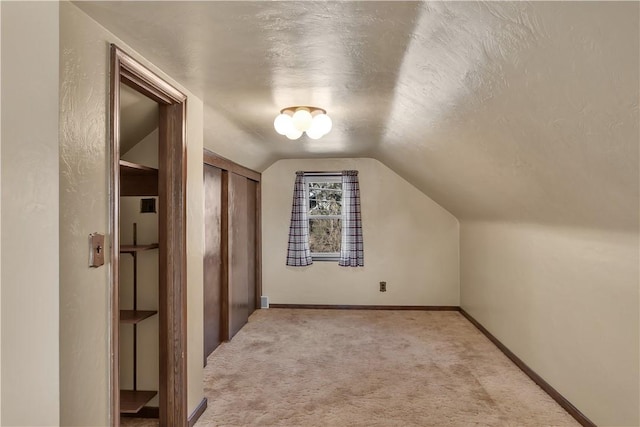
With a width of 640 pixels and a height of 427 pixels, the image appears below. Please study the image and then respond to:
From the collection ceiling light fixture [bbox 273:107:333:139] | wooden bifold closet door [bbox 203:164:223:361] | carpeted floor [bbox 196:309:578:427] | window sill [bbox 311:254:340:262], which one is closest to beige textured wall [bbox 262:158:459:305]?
window sill [bbox 311:254:340:262]

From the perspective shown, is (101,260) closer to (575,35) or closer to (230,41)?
(230,41)

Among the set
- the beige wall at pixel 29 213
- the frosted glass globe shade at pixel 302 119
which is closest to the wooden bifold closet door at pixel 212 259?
the frosted glass globe shade at pixel 302 119

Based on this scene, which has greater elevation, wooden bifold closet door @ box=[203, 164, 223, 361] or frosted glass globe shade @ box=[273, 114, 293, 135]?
frosted glass globe shade @ box=[273, 114, 293, 135]

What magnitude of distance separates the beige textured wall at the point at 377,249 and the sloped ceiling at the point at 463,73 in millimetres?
2343

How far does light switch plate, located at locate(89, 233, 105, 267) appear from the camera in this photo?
149 cm

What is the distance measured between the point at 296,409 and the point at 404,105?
2.04 m

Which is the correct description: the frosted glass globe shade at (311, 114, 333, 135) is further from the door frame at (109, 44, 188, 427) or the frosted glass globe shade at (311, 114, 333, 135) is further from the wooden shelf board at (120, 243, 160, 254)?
the wooden shelf board at (120, 243, 160, 254)

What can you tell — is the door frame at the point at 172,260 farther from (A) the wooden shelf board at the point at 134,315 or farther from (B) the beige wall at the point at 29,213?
(B) the beige wall at the point at 29,213

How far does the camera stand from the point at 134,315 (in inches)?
93.2

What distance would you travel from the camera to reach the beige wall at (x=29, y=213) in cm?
88

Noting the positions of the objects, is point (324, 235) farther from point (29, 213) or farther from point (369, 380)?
point (29, 213)

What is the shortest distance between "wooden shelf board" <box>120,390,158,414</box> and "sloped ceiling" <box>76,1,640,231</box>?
1.85 metres

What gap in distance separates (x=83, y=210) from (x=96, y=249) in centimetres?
16

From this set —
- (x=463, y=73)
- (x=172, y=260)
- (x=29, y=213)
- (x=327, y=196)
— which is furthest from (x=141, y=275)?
(x=327, y=196)
